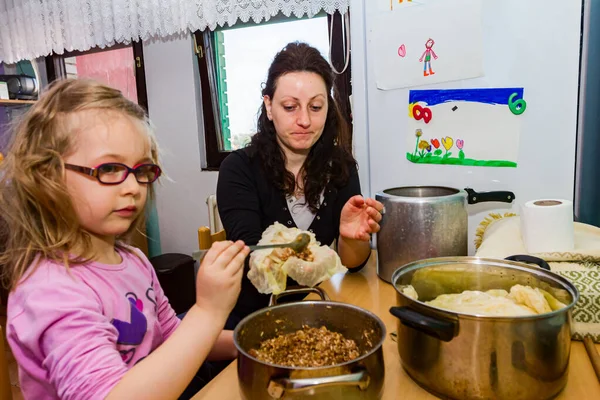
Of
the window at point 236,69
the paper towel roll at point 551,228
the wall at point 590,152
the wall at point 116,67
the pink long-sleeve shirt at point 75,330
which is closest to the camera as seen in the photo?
the pink long-sleeve shirt at point 75,330

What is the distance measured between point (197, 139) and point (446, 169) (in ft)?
6.49

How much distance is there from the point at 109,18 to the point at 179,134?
0.86 meters

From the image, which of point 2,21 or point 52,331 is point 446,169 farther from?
point 2,21

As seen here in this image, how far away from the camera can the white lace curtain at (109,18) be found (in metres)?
2.39

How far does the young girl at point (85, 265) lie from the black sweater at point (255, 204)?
0.49 metres

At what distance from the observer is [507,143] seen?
3.94 ft

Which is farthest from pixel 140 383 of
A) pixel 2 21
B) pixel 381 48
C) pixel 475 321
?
pixel 2 21

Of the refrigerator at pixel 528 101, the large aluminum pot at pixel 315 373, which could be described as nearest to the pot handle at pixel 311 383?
the large aluminum pot at pixel 315 373

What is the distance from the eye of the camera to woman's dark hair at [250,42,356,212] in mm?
1317

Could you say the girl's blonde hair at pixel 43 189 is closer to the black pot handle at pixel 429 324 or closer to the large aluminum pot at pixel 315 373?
the large aluminum pot at pixel 315 373

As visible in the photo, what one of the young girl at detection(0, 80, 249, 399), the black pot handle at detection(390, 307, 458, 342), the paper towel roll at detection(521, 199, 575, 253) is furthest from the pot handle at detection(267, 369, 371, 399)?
the paper towel roll at detection(521, 199, 575, 253)

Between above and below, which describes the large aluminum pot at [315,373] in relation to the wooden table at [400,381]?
above

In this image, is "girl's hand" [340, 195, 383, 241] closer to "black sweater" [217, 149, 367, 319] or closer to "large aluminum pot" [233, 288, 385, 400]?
"black sweater" [217, 149, 367, 319]

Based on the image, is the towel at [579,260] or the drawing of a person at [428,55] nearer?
the towel at [579,260]
